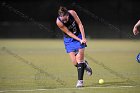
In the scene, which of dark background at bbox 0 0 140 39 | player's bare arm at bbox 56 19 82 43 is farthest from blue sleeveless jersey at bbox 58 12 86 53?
dark background at bbox 0 0 140 39

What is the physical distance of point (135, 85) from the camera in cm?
1304

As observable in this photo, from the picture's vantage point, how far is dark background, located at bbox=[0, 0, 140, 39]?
140 ft

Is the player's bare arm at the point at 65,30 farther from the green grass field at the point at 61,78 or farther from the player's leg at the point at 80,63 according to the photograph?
the green grass field at the point at 61,78

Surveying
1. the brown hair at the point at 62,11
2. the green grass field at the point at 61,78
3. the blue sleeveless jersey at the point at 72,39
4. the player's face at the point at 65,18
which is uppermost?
the brown hair at the point at 62,11

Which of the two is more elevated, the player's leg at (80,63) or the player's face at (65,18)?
the player's face at (65,18)

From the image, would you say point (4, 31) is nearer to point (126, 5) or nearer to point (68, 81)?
point (126, 5)

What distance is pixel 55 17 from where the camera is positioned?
142 feet

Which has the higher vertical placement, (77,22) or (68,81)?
(77,22)

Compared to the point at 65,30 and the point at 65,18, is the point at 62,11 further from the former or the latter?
the point at 65,30

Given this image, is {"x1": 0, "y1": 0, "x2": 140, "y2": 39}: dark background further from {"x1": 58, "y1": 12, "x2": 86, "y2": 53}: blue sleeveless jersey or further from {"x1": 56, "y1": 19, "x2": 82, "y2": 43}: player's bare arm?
{"x1": 56, "y1": 19, "x2": 82, "y2": 43}: player's bare arm

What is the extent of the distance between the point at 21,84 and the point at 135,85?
9.66 ft

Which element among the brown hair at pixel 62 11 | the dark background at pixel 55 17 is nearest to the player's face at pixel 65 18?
the brown hair at pixel 62 11

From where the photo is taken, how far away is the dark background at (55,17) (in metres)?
42.7

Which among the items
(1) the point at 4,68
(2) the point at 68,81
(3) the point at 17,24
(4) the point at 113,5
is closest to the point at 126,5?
(4) the point at 113,5
